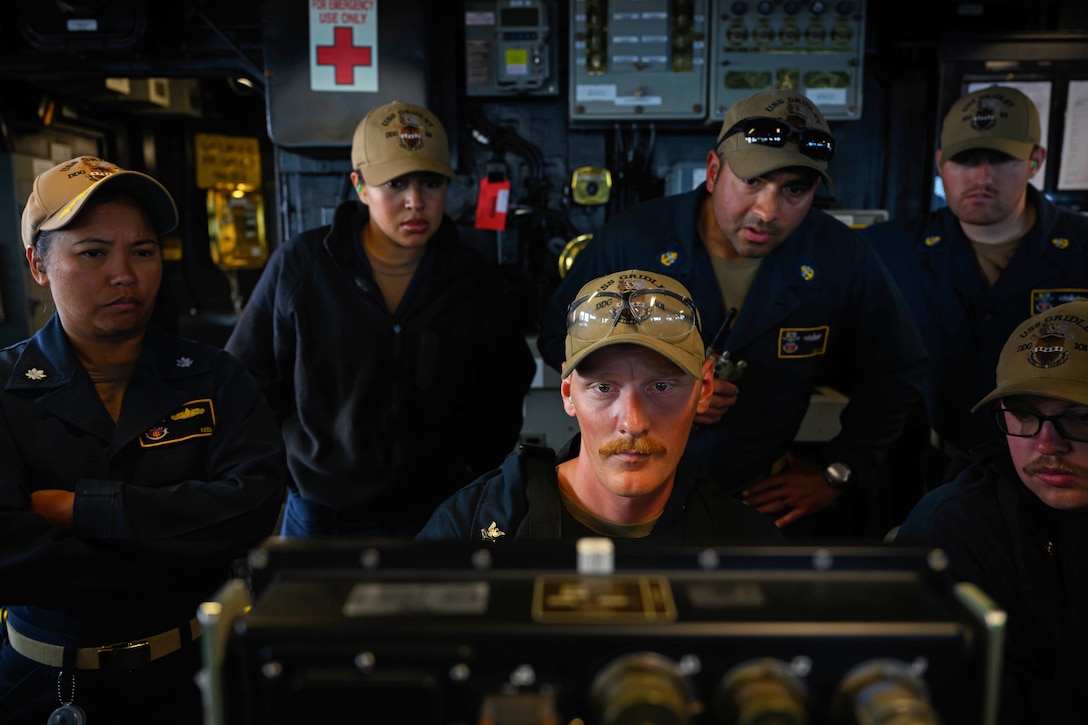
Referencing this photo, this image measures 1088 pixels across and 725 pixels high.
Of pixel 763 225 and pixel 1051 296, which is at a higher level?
pixel 763 225

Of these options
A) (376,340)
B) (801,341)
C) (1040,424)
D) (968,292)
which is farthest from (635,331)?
(968,292)

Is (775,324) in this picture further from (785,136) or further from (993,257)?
(993,257)

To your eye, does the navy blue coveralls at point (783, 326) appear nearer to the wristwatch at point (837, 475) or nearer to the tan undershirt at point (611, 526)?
the wristwatch at point (837, 475)

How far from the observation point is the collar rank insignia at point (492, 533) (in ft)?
4.57

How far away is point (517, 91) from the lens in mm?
3393

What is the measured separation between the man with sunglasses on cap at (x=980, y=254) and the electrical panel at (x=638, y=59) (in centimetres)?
105

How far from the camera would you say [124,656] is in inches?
58.9

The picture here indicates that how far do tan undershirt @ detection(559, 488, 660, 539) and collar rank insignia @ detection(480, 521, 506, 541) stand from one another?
14 centimetres

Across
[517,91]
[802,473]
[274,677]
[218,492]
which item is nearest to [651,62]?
[517,91]

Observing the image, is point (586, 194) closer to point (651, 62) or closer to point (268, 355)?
point (651, 62)

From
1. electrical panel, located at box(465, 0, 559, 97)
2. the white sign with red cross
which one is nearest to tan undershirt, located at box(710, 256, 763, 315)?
electrical panel, located at box(465, 0, 559, 97)

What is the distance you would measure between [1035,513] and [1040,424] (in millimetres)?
167

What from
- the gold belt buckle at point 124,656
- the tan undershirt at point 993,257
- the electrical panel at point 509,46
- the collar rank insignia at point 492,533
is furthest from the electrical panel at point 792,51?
the gold belt buckle at point 124,656

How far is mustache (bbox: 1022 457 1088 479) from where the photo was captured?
58.1 inches
